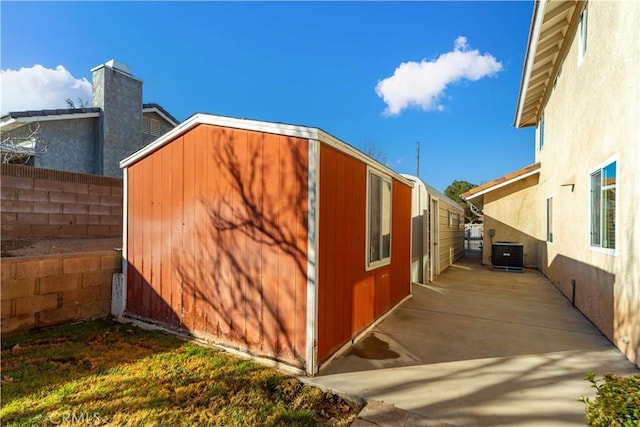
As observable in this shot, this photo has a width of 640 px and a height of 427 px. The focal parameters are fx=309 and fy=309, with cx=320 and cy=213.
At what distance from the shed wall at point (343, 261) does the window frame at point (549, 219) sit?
6266 mm

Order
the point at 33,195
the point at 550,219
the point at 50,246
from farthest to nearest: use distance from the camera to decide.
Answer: the point at 550,219 → the point at 33,195 → the point at 50,246

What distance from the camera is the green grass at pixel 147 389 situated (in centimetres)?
238

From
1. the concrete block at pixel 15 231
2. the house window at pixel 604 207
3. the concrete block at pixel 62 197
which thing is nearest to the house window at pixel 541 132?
the house window at pixel 604 207

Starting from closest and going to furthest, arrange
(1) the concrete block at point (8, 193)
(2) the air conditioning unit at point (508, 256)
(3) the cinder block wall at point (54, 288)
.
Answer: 1. (3) the cinder block wall at point (54, 288)
2. (1) the concrete block at point (8, 193)
3. (2) the air conditioning unit at point (508, 256)

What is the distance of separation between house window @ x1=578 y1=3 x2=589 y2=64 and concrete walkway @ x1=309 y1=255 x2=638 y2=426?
476 centimetres

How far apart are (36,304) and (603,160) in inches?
316

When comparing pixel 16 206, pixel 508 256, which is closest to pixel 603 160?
pixel 508 256

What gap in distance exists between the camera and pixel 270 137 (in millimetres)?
3352

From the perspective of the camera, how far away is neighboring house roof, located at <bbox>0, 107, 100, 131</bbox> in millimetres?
8266

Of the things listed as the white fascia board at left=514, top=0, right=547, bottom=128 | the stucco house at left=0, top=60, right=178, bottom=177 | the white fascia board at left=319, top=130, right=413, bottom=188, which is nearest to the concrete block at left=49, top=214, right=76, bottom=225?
the stucco house at left=0, top=60, right=178, bottom=177

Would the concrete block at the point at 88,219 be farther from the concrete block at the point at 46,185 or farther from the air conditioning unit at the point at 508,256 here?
the air conditioning unit at the point at 508,256

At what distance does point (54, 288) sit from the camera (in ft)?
13.8

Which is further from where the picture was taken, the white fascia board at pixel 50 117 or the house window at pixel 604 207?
the white fascia board at pixel 50 117

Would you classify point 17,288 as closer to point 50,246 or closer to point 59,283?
point 59,283
